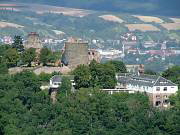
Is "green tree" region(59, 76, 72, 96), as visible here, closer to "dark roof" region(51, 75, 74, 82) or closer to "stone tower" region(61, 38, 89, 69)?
"dark roof" region(51, 75, 74, 82)

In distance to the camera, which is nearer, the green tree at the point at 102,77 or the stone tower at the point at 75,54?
the green tree at the point at 102,77

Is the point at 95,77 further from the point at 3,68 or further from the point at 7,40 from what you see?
the point at 7,40

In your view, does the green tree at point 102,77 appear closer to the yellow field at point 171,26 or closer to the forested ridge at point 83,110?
the forested ridge at point 83,110

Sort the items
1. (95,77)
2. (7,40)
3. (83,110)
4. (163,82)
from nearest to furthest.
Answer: (83,110) < (163,82) < (95,77) < (7,40)

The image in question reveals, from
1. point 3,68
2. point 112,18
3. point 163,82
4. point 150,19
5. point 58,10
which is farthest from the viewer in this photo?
point 58,10

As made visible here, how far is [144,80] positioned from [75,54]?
5.86 meters

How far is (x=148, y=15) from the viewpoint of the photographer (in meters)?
160

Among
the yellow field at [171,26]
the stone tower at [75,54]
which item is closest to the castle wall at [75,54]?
the stone tower at [75,54]

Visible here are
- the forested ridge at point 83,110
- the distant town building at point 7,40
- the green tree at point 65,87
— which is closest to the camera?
the forested ridge at point 83,110

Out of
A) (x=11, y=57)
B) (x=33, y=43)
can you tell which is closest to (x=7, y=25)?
(x=33, y=43)

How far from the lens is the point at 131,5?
169 metres

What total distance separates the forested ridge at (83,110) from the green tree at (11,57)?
3.50 metres

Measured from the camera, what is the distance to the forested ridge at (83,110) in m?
39.8

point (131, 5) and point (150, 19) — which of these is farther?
point (131, 5)
